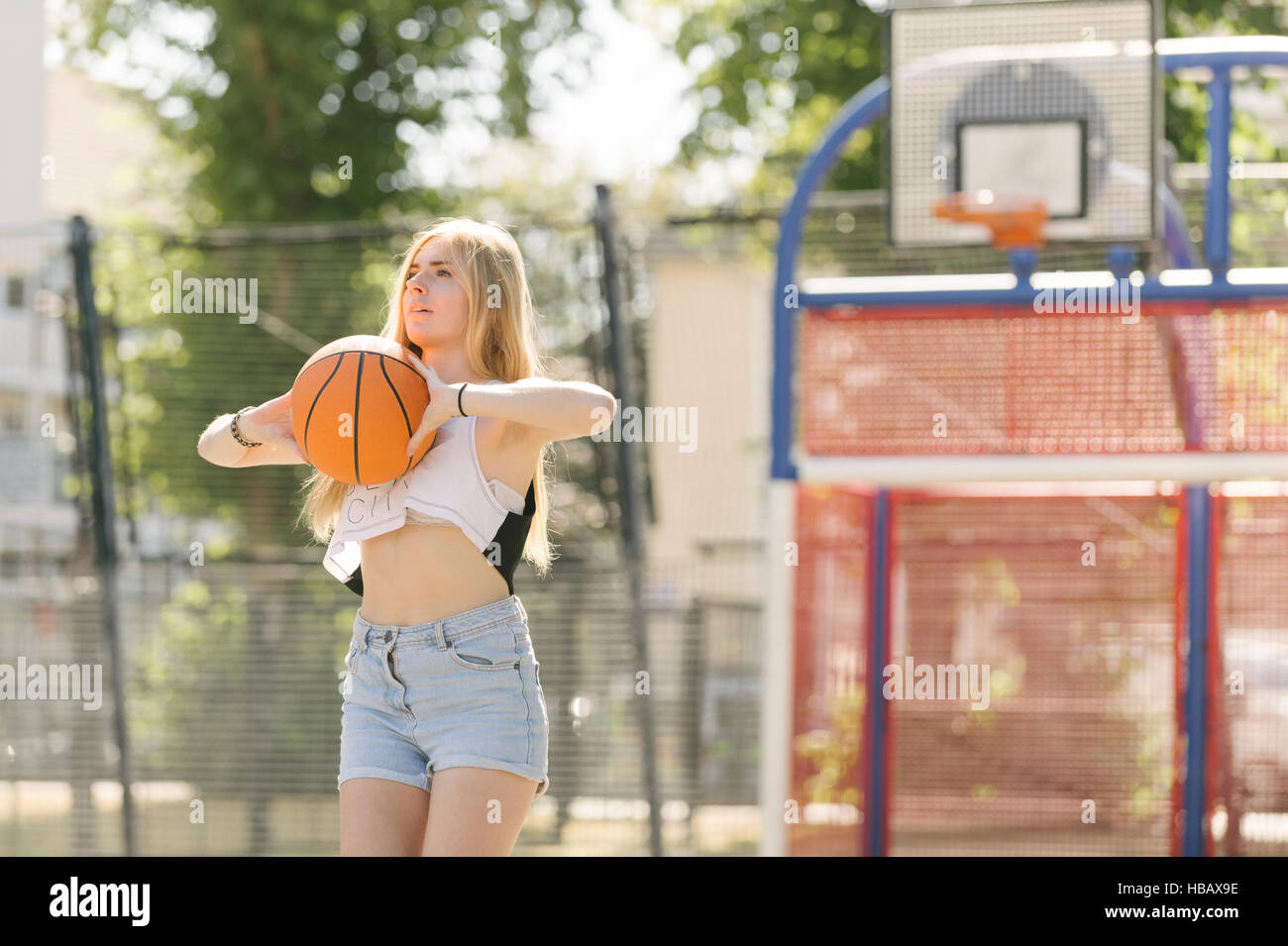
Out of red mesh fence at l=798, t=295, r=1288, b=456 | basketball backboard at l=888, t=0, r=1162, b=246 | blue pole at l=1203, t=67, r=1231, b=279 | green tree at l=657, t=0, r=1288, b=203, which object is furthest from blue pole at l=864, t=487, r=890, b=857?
green tree at l=657, t=0, r=1288, b=203

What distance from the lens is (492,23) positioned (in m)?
10.6

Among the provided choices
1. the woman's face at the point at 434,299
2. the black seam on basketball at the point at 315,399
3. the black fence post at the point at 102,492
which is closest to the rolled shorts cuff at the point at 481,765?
the black seam on basketball at the point at 315,399

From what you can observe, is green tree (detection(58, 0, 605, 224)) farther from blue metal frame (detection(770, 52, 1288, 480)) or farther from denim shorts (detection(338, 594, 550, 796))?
denim shorts (detection(338, 594, 550, 796))

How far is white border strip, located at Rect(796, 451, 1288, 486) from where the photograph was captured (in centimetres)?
510

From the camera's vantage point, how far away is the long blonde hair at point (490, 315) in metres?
3.04

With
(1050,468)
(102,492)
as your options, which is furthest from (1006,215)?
(102,492)

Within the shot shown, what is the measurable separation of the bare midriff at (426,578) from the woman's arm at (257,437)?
1.05 feet

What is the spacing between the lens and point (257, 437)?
10.3 feet

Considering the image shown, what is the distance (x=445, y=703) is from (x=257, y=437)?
2.31 feet

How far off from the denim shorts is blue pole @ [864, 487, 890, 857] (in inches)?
138

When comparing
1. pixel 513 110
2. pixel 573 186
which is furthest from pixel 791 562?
pixel 573 186

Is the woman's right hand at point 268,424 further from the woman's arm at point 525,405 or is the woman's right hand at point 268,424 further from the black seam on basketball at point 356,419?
the woman's arm at point 525,405

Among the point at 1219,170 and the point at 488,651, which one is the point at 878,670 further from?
the point at 488,651
